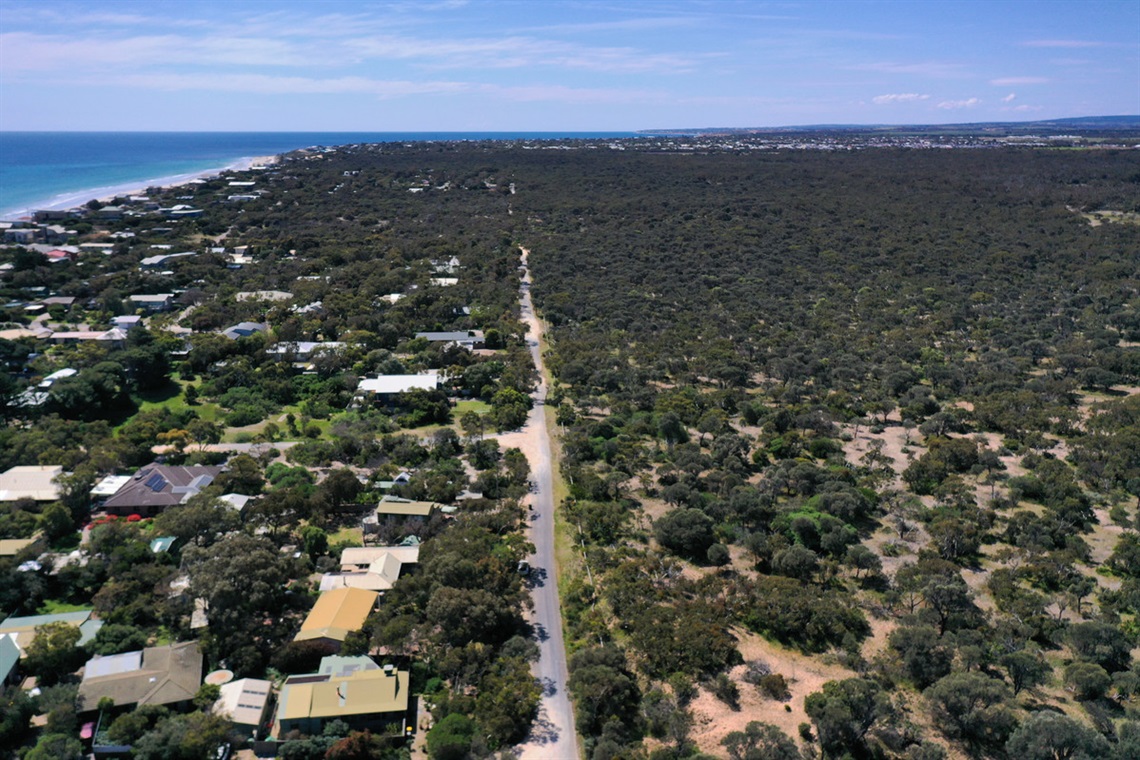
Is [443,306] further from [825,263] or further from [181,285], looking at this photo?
[825,263]

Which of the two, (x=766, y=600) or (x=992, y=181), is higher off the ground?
(x=992, y=181)

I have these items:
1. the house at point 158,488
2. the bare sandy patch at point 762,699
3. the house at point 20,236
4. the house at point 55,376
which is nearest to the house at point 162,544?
the house at point 158,488

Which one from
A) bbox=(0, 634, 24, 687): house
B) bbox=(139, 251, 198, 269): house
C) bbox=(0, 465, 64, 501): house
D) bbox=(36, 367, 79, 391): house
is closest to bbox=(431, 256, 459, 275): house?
bbox=(139, 251, 198, 269): house

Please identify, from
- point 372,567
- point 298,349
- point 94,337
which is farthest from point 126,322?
point 372,567

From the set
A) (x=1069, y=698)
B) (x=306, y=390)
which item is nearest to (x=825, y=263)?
(x=306, y=390)

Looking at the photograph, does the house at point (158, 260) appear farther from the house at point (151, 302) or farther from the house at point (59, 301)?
the house at point (59, 301)

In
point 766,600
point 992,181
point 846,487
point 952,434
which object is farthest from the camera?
point 992,181

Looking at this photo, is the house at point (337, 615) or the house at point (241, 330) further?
the house at point (241, 330)
